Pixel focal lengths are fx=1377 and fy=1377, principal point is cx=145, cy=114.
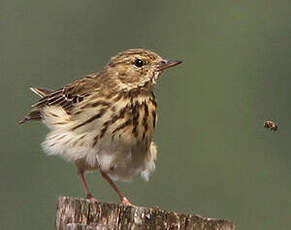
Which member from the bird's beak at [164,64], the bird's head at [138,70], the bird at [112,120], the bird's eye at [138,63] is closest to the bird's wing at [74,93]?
the bird at [112,120]

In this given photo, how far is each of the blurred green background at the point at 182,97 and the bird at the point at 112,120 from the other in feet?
32.2

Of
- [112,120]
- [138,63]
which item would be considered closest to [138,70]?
[138,63]

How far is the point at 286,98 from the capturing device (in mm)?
39875

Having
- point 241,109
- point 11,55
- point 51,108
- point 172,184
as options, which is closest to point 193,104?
point 241,109

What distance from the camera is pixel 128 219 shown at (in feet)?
35.9

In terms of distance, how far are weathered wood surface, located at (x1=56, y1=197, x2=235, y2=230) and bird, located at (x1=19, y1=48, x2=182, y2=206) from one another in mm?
2610

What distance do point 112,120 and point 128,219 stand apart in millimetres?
3075

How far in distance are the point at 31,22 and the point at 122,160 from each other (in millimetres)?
31767

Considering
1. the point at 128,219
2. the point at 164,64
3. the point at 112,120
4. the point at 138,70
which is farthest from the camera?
the point at 138,70

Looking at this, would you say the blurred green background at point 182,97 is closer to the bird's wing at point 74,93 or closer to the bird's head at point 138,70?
the bird's wing at point 74,93

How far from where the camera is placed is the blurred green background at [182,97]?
2827 centimetres

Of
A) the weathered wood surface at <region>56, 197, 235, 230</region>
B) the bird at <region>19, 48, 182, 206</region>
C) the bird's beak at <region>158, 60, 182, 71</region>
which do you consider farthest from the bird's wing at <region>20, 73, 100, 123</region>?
the weathered wood surface at <region>56, 197, 235, 230</region>

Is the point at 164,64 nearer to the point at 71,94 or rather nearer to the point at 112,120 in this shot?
the point at 112,120

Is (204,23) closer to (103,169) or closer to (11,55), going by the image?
(11,55)
